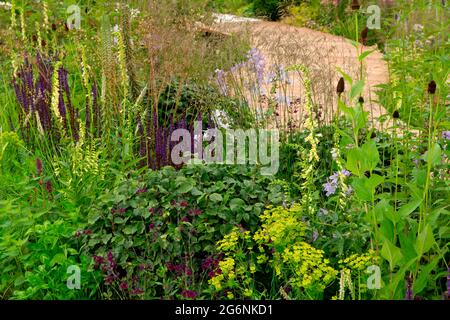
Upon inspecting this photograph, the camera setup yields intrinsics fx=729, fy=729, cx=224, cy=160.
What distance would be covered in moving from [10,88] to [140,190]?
122 inches

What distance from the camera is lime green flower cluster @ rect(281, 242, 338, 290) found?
10.2 ft

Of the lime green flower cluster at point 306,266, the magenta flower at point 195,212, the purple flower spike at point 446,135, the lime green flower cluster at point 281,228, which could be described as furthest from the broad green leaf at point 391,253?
the purple flower spike at point 446,135

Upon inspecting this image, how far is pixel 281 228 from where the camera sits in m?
3.24

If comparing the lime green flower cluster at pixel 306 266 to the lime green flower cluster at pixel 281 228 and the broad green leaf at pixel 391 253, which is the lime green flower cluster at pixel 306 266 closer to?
the lime green flower cluster at pixel 281 228

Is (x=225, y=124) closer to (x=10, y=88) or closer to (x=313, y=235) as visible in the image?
(x=313, y=235)

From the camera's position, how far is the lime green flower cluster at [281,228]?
3275 mm

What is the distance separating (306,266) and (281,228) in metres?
0.23

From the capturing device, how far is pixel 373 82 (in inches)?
320

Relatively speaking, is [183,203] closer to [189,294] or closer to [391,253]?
[189,294]

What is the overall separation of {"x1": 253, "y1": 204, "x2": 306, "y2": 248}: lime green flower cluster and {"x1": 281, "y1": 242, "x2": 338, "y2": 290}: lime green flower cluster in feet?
0.23

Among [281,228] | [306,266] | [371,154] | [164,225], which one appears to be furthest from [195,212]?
[371,154]

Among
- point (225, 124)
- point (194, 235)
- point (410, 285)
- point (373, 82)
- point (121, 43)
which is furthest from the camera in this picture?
point (373, 82)

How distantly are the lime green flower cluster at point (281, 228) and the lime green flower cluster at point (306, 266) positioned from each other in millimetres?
70
